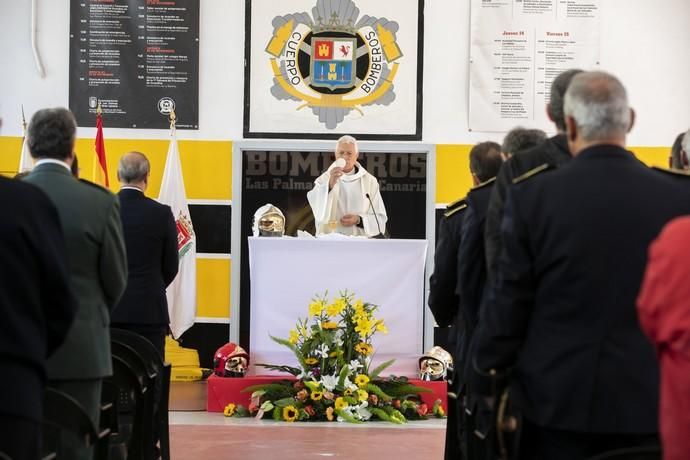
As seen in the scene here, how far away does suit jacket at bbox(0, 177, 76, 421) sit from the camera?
2.59m

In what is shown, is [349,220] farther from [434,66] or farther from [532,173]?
[532,173]

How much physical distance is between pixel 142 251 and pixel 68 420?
106 inches

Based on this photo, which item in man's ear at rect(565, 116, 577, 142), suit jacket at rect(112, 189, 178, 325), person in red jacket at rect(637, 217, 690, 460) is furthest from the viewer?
suit jacket at rect(112, 189, 178, 325)

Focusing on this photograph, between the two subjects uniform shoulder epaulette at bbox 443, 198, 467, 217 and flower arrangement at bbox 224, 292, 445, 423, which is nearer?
uniform shoulder epaulette at bbox 443, 198, 467, 217

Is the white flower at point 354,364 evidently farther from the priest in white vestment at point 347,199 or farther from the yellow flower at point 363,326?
the priest in white vestment at point 347,199

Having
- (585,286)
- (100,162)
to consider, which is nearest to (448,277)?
(585,286)

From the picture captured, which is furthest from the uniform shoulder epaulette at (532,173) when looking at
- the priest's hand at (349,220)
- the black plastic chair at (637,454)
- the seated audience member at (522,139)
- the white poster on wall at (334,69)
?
the white poster on wall at (334,69)

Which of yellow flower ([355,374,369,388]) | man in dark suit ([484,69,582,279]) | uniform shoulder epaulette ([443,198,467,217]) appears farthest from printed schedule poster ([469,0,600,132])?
man in dark suit ([484,69,582,279])

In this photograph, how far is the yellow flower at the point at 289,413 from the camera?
301 inches

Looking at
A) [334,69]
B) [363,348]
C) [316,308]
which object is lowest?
[363,348]

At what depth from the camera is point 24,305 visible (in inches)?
104

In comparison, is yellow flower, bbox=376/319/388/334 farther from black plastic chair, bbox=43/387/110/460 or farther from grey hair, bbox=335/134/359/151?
black plastic chair, bbox=43/387/110/460

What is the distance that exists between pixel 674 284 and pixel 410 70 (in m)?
8.03

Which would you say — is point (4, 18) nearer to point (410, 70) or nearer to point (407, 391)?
point (410, 70)
